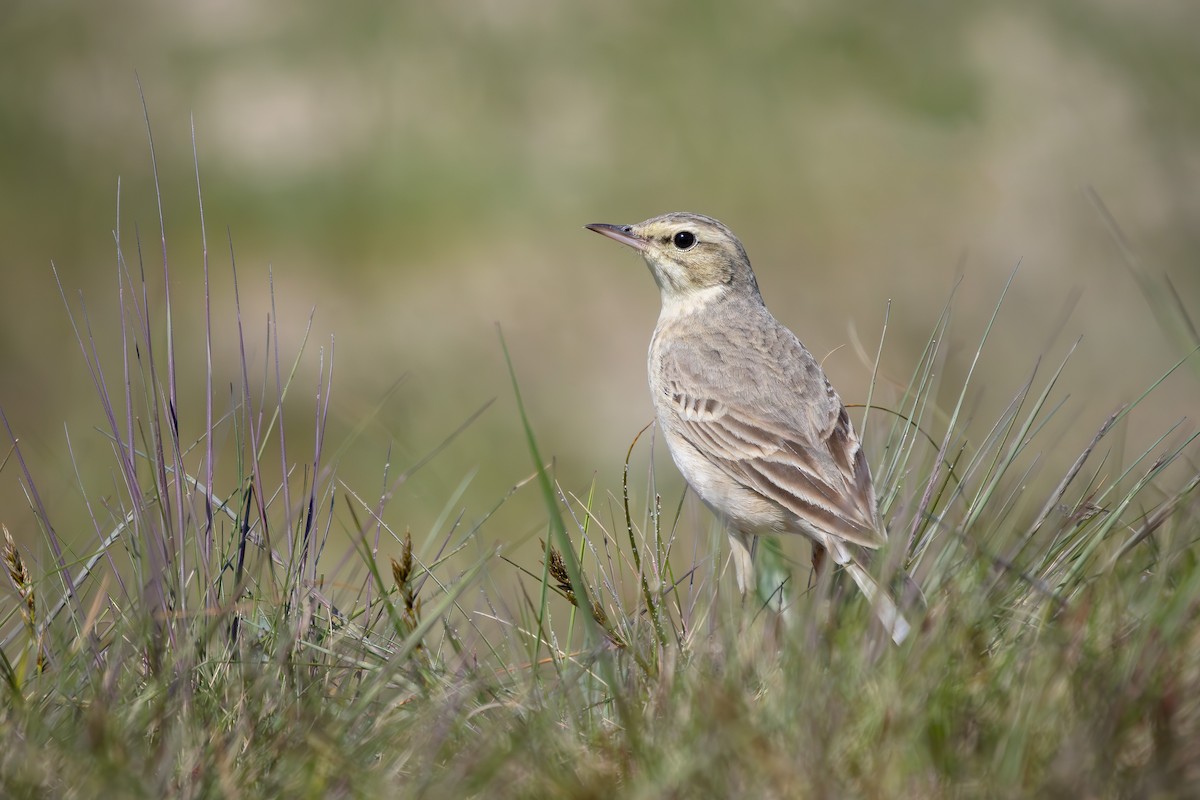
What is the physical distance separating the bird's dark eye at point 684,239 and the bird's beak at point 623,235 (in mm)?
151

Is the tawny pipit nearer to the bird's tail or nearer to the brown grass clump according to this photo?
the bird's tail

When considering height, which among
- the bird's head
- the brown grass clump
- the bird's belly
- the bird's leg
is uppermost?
the bird's head

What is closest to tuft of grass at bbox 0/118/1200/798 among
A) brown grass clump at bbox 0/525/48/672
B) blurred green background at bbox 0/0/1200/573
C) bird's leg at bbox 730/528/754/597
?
brown grass clump at bbox 0/525/48/672

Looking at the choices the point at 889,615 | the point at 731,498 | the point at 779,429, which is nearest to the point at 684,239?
the point at 779,429

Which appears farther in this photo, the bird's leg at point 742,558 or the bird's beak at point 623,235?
the bird's beak at point 623,235

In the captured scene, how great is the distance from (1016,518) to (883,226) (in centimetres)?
693

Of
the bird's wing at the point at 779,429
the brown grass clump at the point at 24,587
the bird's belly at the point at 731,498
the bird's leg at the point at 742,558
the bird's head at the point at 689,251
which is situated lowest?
the bird's leg at the point at 742,558

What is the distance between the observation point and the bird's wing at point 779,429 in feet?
13.2

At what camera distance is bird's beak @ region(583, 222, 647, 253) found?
17.1 feet

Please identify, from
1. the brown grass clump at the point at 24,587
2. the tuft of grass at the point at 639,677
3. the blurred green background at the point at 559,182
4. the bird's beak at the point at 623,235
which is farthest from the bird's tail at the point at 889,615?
the blurred green background at the point at 559,182

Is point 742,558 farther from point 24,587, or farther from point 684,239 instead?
point 24,587

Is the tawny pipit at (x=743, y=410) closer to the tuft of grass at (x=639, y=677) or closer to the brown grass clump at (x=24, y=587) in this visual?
the tuft of grass at (x=639, y=677)

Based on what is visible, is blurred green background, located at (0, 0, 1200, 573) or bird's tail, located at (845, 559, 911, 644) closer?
bird's tail, located at (845, 559, 911, 644)

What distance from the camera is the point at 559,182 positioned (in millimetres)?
9758
